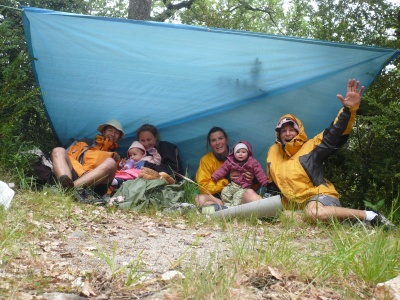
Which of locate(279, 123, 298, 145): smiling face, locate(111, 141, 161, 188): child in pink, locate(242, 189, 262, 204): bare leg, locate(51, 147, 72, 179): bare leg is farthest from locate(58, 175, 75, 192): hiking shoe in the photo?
locate(279, 123, 298, 145): smiling face

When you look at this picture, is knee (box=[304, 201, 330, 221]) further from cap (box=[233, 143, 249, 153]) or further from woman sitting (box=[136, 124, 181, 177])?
woman sitting (box=[136, 124, 181, 177])

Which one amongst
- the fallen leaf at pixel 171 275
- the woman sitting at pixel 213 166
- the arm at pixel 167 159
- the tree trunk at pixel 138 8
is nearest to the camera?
the fallen leaf at pixel 171 275

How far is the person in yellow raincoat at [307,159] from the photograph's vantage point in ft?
14.8

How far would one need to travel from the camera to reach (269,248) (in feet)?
8.42

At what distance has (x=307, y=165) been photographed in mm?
4641

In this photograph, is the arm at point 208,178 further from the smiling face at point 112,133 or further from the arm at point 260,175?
the smiling face at point 112,133

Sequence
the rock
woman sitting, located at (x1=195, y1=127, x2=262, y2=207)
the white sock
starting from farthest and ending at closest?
woman sitting, located at (x1=195, y1=127, x2=262, y2=207)
the white sock
the rock

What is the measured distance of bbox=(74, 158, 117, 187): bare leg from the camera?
15.8ft

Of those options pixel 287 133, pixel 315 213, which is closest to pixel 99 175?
pixel 287 133

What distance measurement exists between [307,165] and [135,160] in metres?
1.82

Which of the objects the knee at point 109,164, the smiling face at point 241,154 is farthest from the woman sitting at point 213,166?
the knee at point 109,164

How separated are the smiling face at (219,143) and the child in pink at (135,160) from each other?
0.58 meters

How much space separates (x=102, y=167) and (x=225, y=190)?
1.17 metres

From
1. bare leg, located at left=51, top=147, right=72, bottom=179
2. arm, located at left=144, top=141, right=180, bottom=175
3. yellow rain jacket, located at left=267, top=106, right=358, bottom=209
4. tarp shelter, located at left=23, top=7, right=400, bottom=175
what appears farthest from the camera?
arm, located at left=144, top=141, right=180, bottom=175
